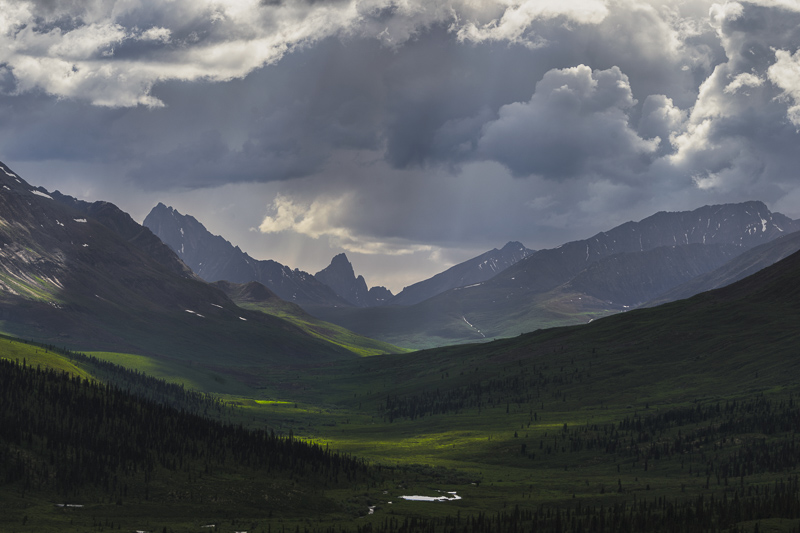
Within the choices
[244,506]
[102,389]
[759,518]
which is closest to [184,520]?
[244,506]

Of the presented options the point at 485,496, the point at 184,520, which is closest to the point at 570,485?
the point at 485,496

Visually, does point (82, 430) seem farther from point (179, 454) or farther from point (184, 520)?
point (184, 520)

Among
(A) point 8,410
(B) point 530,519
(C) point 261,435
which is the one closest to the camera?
(B) point 530,519

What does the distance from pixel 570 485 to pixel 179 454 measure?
3585 inches

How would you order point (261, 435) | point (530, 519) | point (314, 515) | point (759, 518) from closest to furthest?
point (759, 518) → point (530, 519) → point (314, 515) → point (261, 435)

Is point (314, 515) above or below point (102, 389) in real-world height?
below

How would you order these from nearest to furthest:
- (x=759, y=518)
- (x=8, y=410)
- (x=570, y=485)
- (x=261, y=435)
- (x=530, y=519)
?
(x=759, y=518)
(x=530, y=519)
(x=8, y=410)
(x=570, y=485)
(x=261, y=435)

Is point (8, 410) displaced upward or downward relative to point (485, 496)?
upward

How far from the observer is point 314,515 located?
455 ft

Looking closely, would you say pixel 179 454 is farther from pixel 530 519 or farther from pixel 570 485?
pixel 570 485

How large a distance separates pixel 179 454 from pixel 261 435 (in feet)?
94.6

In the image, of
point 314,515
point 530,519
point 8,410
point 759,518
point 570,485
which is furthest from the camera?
point 570,485

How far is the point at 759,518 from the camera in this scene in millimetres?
110375

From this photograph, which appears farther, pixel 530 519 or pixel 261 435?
pixel 261 435
